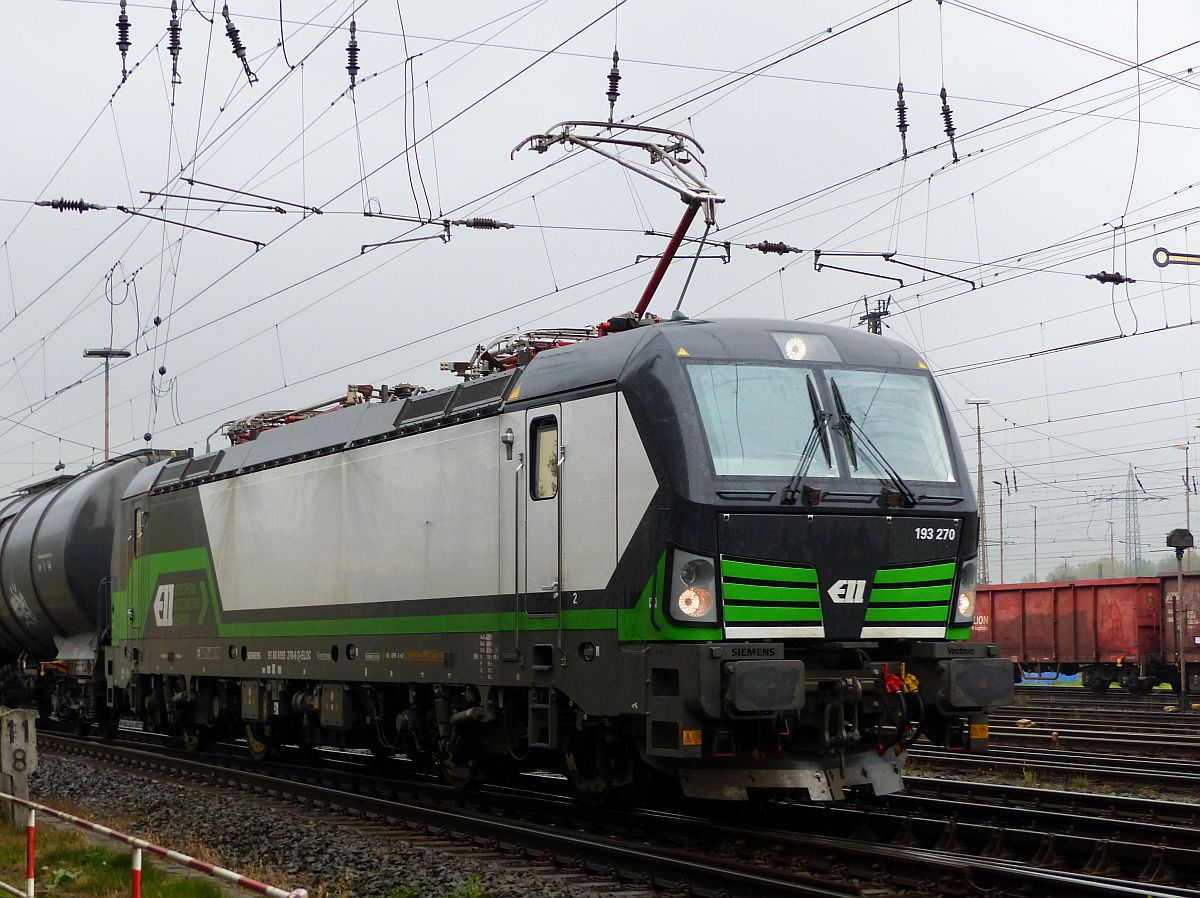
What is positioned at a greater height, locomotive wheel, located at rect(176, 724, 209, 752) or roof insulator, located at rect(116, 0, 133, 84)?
roof insulator, located at rect(116, 0, 133, 84)

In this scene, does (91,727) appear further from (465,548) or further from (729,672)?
(729,672)

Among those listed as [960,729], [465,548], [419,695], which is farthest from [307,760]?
[960,729]

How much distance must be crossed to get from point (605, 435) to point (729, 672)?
84.6 inches

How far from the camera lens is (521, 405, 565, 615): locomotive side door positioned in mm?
11500

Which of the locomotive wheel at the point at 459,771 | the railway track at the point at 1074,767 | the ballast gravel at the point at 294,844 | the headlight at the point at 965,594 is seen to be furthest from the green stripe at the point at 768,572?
the railway track at the point at 1074,767

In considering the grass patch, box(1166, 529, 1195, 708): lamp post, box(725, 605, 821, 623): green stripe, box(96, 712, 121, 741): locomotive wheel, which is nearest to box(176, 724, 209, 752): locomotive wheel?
box(96, 712, 121, 741): locomotive wheel

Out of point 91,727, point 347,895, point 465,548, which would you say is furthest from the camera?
point 91,727

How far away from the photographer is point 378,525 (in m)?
14.4

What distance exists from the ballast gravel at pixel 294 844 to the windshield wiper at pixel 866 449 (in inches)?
147

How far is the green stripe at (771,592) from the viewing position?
1028cm

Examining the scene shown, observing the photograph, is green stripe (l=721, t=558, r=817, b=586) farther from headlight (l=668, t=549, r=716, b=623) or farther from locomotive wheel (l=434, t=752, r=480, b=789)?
locomotive wheel (l=434, t=752, r=480, b=789)

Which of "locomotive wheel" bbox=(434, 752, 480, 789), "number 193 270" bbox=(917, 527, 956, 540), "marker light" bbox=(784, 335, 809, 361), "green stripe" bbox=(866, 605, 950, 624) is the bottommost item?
"locomotive wheel" bbox=(434, 752, 480, 789)

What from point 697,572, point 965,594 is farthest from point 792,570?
point 965,594

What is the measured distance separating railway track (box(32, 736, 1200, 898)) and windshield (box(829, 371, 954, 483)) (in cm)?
271
